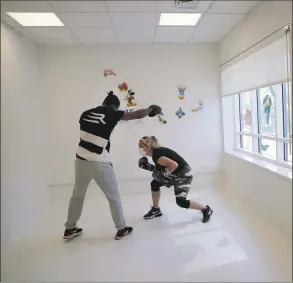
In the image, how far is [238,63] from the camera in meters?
1.82

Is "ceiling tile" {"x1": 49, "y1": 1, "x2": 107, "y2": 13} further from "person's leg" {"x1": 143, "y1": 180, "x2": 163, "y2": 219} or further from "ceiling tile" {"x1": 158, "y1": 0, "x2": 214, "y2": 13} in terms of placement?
"person's leg" {"x1": 143, "y1": 180, "x2": 163, "y2": 219}

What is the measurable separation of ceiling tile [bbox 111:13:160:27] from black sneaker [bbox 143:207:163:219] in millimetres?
1378

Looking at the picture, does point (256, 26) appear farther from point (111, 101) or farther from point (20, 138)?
point (20, 138)

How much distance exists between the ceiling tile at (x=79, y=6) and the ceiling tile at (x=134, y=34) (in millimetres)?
214

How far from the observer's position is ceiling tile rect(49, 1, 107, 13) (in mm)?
1539

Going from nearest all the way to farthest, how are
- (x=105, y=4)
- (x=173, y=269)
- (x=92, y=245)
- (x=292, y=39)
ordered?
(x=292, y=39) → (x=173, y=269) → (x=105, y=4) → (x=92, y=245)

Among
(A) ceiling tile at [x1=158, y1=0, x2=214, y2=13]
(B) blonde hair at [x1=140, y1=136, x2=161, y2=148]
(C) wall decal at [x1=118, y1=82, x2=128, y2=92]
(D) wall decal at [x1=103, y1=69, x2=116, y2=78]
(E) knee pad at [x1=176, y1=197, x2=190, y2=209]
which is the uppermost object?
(A) ceiling tile at [x1=158, y1=0, x2=214, y2=13]

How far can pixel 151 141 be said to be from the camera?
73.5 inches

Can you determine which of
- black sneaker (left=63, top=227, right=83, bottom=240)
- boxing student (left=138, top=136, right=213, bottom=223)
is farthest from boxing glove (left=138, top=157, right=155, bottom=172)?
black sneaker (left=63, top=227, right=83, bottom=240)

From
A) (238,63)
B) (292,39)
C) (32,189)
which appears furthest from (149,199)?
(292,39)

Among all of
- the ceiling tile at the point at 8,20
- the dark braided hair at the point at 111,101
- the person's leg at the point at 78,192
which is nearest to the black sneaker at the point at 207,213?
the person's leg at the point at 78,192

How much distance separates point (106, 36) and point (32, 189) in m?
1.23

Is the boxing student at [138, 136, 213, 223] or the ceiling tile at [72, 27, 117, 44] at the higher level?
the ceiling tile at [72, 27, 117, 44]

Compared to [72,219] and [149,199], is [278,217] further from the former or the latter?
[72,219]
